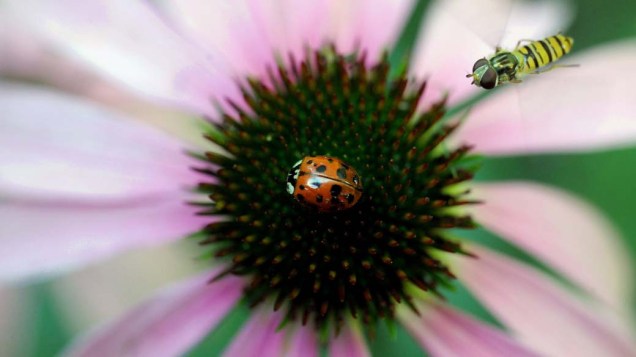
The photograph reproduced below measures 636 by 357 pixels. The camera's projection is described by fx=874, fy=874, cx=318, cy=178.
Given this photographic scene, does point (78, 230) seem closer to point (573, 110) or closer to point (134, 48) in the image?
point (134, 48)

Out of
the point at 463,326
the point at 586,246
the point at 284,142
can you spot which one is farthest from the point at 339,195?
the point at 586,246

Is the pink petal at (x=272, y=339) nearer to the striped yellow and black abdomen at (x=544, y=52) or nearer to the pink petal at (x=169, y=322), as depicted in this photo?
the pink petal at (x=169, y=322)

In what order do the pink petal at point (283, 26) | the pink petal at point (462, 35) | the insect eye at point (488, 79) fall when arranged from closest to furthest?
the insect eye at point (488, 79) < the pink petal at point (462, 35) < the pink petal at point (283, 26)

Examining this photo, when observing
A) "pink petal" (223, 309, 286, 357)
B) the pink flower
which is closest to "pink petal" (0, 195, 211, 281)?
the pink flower

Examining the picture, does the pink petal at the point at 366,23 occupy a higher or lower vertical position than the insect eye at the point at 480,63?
higher

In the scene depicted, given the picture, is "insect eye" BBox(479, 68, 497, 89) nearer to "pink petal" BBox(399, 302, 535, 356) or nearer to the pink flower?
the pink flower

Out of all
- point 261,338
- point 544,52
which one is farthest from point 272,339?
point 544,52

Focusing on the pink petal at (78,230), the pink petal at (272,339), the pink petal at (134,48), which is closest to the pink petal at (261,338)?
the pink petal at (272,339)
